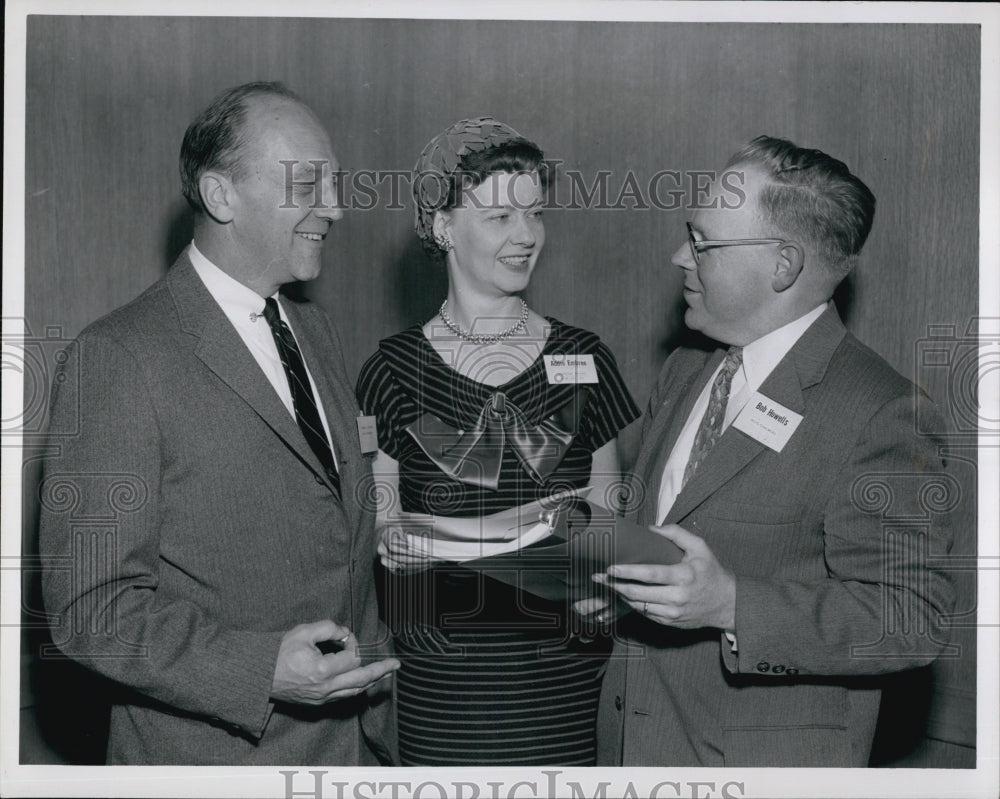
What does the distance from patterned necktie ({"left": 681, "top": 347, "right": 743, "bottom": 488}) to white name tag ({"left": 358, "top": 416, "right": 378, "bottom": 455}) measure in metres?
0.86

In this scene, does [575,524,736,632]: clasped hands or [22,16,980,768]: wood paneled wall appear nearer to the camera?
[575,524,736,632]: clasped hands

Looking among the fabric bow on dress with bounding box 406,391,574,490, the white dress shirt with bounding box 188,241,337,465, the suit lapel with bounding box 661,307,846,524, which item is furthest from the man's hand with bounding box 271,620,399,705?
the suit lapel with bounding box 661,307,846,524

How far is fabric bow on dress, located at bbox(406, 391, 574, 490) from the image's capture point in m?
2.81

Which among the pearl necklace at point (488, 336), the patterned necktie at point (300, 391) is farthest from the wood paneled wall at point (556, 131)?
the patterned necktie at point (300, 391)

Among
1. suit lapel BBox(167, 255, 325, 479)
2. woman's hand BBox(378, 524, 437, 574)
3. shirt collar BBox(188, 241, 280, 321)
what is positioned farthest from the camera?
woman's hand BBox(378, 524, 437, 574)

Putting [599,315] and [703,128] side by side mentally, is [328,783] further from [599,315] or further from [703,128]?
[703,128]

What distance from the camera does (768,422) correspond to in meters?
2.48

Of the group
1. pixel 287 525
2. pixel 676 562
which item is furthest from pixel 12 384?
pixel 676 562

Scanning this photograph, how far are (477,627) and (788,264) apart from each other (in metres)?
1.32

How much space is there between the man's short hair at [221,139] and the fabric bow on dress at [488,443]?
0.86 metres

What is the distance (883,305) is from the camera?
329cm

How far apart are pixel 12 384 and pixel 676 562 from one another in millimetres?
1969

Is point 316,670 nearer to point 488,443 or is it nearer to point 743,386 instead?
point 488,443

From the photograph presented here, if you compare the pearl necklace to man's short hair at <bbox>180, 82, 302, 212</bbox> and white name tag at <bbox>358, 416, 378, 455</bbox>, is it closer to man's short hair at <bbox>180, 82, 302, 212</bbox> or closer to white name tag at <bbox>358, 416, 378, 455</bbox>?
white name tag at <bbox>358, 416, 378, 455</bbox>
